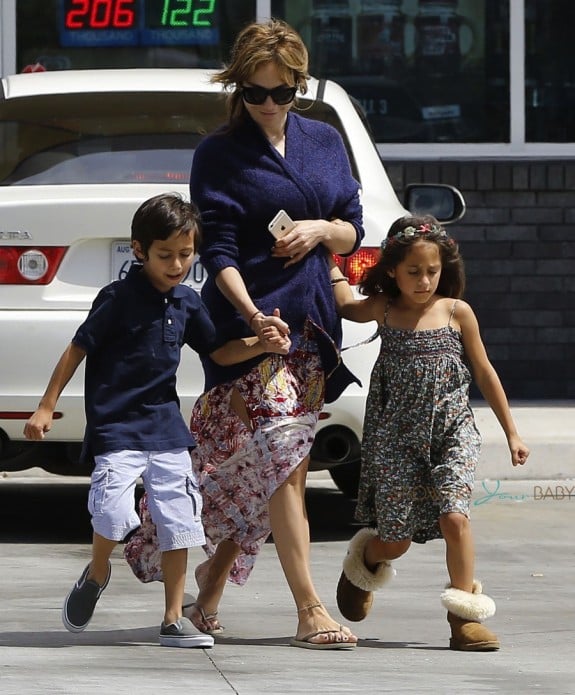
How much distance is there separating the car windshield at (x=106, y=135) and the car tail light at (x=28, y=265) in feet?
1.20

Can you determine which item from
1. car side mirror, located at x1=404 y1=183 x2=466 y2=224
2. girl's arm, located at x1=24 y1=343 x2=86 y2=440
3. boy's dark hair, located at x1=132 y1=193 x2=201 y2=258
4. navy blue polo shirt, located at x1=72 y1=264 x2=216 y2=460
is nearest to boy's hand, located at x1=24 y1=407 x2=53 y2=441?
girl's arm, located at x1=24 y1=343 x2=86 y2=440

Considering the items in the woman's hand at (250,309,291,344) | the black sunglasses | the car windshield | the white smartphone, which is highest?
the black sunglasses

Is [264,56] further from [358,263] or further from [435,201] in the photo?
→ [435,201]

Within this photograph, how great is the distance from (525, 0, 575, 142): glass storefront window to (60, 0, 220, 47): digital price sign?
2.02 metres

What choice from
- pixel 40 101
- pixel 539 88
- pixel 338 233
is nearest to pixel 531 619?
pixel 338 233

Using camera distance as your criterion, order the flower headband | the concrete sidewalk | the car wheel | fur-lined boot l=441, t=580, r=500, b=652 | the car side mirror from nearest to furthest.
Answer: the concrete sidewalk, fur-lined boot l=441, t=580, r=500, b=652, the flower headband, the car side mirror, the car wheel

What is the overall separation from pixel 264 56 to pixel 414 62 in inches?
249

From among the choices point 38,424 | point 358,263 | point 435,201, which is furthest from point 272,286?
point 435,201

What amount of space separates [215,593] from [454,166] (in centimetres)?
604

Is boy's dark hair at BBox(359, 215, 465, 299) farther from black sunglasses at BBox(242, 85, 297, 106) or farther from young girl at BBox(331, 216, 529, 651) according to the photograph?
black sunglasses at BBox(242, 85, 297, 106)

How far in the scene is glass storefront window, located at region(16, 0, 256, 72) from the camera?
36.8 feet

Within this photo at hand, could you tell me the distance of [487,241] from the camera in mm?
10891

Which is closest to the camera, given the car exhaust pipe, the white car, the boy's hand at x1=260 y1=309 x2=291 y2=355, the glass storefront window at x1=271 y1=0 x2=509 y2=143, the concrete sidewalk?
the concrete sidewalk

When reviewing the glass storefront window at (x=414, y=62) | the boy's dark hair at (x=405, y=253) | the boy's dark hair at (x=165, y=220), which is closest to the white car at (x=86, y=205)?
the boy's dark hair at (x=405, y=253)
